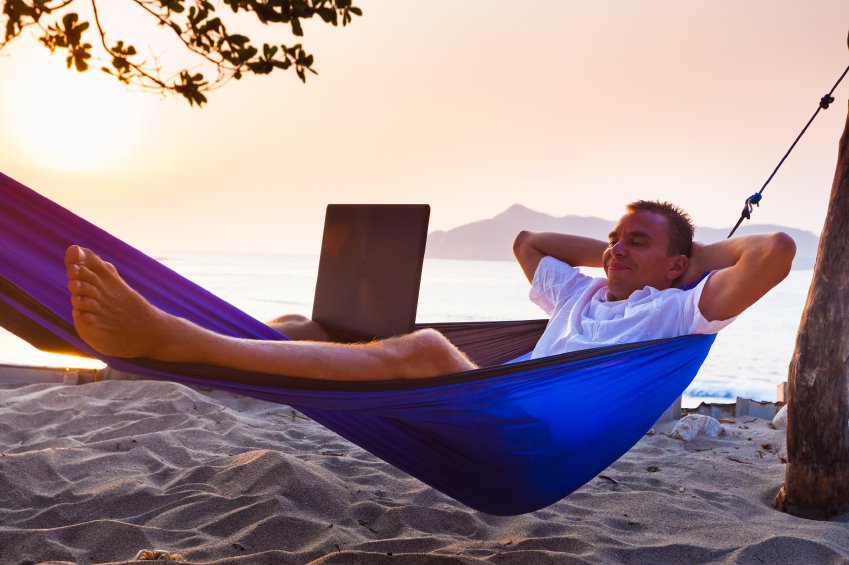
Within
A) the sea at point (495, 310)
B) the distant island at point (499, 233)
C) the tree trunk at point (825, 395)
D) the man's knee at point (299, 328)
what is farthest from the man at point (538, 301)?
the distant island at point (499, 233)

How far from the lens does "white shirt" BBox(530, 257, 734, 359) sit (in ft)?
6.84

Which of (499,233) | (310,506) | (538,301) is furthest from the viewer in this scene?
(499,233)

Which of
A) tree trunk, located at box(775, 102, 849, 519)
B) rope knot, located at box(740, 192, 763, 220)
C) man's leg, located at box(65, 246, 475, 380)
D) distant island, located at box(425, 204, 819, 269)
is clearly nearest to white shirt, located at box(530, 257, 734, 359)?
rope knot, located at box(740, 192, 763, 220)

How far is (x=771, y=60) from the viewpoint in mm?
8812

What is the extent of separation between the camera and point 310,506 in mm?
2242

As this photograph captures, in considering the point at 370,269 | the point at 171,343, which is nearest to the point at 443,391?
the point at 171,343

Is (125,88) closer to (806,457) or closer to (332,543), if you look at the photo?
(332,543)

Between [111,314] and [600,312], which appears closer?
[111,314]

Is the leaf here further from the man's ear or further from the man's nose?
the man's ear

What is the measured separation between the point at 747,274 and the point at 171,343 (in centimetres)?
139

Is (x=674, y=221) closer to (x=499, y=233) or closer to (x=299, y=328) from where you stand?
(x=299, y=328)

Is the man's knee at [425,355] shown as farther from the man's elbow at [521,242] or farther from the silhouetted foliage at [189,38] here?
the man's elbow at [521,242]

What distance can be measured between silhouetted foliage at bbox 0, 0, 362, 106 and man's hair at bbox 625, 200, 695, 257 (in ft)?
3.49

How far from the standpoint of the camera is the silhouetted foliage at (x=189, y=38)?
214 centimetres
